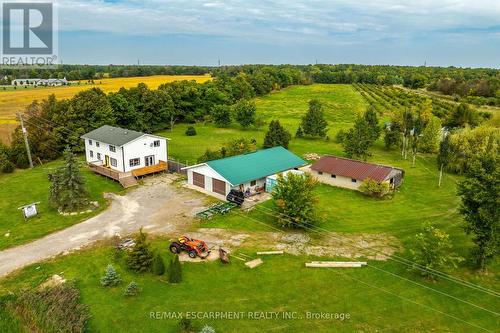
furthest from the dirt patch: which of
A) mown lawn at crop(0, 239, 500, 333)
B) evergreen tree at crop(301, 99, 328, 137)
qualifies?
evergreen tree at crop(301, 99, 328, 137)

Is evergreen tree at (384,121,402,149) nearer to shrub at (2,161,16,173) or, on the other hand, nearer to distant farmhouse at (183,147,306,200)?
distant farmhouse at (183,147,306,200)

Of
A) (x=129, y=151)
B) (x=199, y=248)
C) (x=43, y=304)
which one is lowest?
(x=43, y=304)

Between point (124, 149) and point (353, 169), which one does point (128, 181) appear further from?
point (353, 169)

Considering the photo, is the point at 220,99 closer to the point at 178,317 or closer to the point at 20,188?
the point at 20,188

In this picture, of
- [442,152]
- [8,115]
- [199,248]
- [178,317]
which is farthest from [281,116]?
[178,317]

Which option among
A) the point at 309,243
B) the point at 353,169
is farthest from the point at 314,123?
the point at 309,243

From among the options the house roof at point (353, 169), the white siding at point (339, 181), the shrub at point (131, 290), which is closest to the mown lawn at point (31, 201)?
the shrub at point (131, 290)
